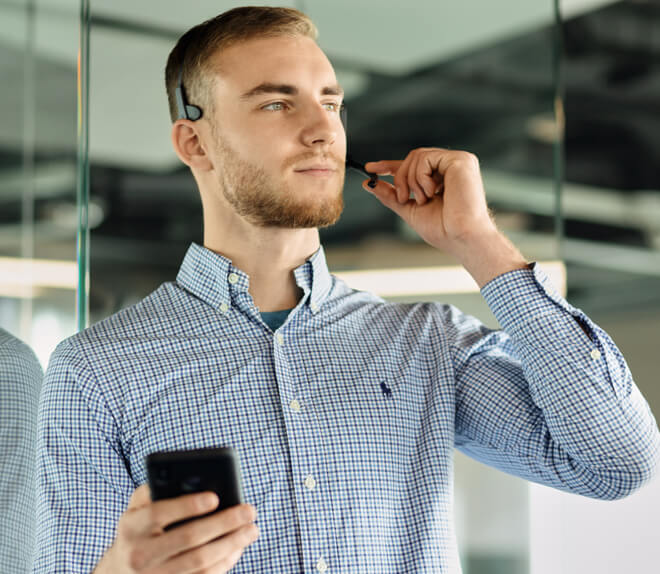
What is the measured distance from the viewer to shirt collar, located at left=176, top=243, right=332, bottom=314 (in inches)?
61.9

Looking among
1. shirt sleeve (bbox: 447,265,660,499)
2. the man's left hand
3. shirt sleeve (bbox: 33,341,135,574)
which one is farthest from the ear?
shirt sleeve (bbox: 447,265,660,499)

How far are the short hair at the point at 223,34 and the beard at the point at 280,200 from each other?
179 mm

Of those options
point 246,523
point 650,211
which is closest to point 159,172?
point 246,523

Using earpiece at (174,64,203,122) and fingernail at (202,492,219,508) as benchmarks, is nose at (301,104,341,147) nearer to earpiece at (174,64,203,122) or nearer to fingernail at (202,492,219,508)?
earpiece at (174,64,203,122)

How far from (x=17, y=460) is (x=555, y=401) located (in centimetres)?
102

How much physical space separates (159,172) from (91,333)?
71cm

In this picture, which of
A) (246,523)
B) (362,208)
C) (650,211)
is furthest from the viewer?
(650,211)

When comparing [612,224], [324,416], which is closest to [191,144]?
[324,416]

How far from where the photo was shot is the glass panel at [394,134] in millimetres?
2051

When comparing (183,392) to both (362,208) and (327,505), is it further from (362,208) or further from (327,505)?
(362,208)

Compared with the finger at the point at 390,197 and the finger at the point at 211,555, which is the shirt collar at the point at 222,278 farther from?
the finger at the point at 211,555

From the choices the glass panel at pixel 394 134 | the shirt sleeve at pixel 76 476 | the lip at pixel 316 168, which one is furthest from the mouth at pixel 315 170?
the glass panel at pixel 394 134

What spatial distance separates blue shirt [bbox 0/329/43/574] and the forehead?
2.27 feet

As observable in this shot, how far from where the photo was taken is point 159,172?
A: 83.5 inches
